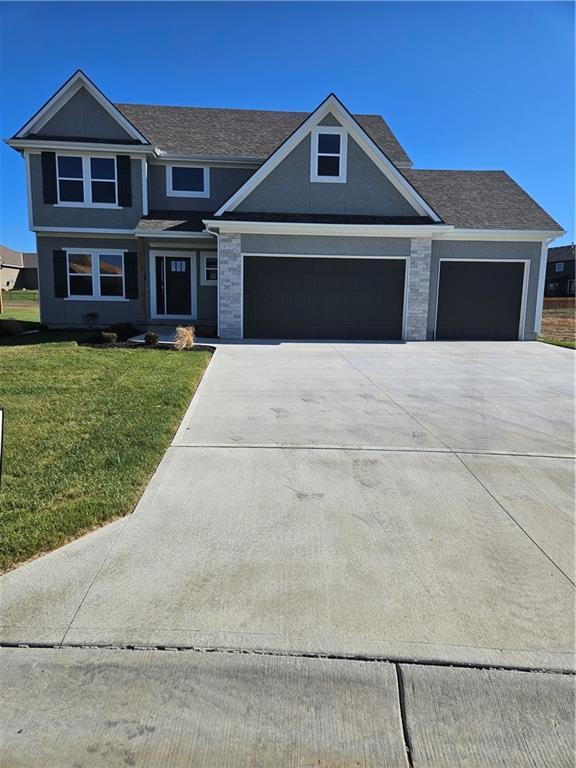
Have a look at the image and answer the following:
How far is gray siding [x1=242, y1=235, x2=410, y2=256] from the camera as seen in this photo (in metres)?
16.3

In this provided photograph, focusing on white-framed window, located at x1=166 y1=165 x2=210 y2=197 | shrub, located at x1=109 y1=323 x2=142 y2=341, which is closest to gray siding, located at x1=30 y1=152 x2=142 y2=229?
white-framed window, located at x1=166 y1=165 x2=210 y2=197

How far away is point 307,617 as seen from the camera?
3115mm

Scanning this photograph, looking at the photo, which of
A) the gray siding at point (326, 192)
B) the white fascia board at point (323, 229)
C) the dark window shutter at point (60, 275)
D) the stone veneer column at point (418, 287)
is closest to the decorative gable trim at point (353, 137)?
the gray siding at point (326, 192)

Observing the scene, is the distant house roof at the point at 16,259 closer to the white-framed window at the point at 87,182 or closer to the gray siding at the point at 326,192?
the white-framed window at the point at 87,182

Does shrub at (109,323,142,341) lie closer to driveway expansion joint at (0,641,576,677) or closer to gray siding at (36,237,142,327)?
gray siding at (36,237,142,327)

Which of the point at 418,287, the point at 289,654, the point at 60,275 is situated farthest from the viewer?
the point at 60,275

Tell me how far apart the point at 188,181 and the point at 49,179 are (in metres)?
4.63

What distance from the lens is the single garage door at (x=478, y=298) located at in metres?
17.8

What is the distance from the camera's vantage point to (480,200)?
19.4 metres

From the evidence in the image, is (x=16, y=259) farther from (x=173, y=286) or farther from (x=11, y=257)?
(x=173, y=286)

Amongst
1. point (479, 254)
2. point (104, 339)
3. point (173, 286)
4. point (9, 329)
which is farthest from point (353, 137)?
→ point (9, 329)

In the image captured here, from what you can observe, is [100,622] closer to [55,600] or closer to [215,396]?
[55,600]

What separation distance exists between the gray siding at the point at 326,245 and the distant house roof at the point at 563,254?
57.2m

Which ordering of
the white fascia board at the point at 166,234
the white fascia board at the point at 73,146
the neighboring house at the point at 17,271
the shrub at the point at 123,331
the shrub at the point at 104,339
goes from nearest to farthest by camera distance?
the shrub at the point at 104,339
the shrub at the point at 123,331
the white fascia board at the point at 166,234
the white fascia board at the point at 73,146
the neighboring house at the point at 17,271
